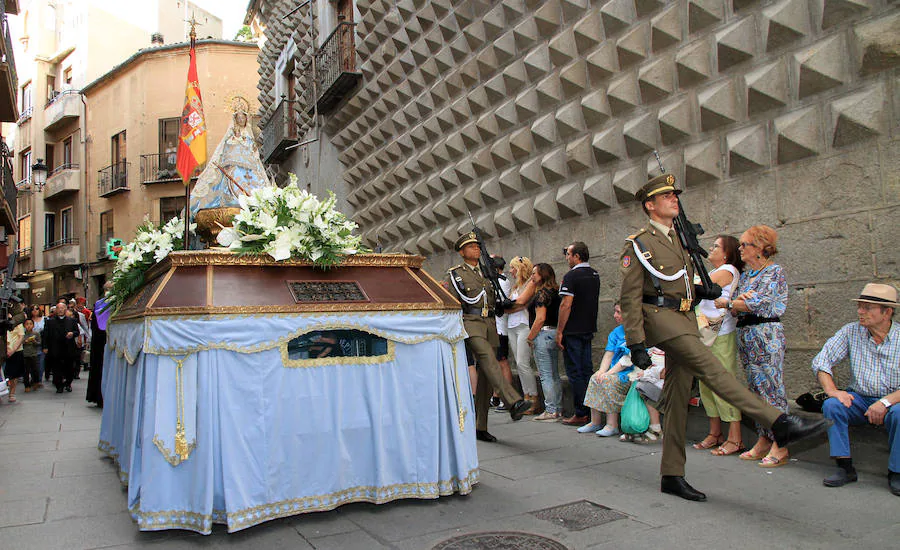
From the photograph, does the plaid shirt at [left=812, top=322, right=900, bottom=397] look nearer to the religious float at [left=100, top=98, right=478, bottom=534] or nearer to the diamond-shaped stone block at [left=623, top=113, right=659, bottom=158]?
the religious float at [left=100, top=98, right=478, bottom=534]

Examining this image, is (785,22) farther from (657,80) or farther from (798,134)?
(657,80)

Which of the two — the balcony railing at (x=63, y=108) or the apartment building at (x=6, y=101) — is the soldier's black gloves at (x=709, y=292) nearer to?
the apartment building at (x=6, y=101)

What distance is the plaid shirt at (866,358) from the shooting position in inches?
172

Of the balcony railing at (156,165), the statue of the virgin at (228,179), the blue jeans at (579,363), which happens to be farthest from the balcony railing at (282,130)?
the blue jeans at (579,363)

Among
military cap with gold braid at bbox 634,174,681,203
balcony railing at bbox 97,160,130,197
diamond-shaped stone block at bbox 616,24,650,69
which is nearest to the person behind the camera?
military cap with gold braid at bbox 634,174,681,203

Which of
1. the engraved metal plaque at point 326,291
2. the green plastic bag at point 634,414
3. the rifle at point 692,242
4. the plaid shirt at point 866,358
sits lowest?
the green plastic bag at point 634,414

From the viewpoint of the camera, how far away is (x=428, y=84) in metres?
11.0

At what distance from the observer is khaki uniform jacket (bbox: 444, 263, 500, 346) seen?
6.24 meters

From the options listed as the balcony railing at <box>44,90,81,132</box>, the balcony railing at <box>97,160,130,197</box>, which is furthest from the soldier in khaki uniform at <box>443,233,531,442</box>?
the balcony railing at <box>44,90,81,132</box>

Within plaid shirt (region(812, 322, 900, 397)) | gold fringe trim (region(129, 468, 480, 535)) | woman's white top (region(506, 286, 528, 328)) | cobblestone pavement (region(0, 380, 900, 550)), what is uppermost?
woman's white top (region(506, 286, 528, 328))

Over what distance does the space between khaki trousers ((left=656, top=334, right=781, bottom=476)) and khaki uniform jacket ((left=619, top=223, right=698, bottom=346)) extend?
9 centimetres

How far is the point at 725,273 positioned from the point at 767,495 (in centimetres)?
189

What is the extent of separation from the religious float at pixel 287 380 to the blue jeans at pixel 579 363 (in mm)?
2553

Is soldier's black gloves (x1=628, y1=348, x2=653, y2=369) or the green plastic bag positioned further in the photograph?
the green plastic bag
